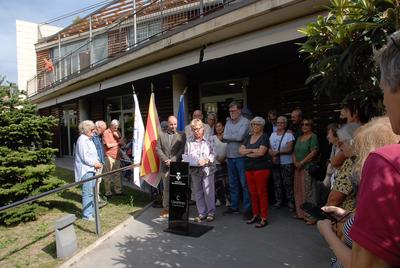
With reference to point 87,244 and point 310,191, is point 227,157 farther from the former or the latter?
point 87,244

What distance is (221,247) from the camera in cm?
494

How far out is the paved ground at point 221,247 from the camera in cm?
445

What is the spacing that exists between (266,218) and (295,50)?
332 cm

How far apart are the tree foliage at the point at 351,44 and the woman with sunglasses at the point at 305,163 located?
215cm

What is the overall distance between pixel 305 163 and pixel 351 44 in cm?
300

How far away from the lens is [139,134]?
751 cm

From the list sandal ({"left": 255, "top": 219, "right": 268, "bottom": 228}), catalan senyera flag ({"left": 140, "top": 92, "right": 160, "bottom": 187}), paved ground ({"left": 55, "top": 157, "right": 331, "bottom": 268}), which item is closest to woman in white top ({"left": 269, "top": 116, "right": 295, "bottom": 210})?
paved ground ({"left": 55, "top": 157, "right": 331, "bottom": 268})

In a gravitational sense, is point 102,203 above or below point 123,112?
below

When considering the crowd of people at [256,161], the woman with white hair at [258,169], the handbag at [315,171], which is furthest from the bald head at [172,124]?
the handbag at [315,171]

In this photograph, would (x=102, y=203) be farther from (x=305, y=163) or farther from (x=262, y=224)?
(x=305, y=163)

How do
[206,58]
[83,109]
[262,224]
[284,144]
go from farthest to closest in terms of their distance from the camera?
[83,109] → [206,58] → [284,144] → [262,224]

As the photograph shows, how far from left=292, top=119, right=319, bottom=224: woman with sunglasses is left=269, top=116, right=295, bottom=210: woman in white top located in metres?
0.20

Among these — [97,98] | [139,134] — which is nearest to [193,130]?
[139,134]

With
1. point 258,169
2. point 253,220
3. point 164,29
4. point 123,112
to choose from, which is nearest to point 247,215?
→ point 253,220
